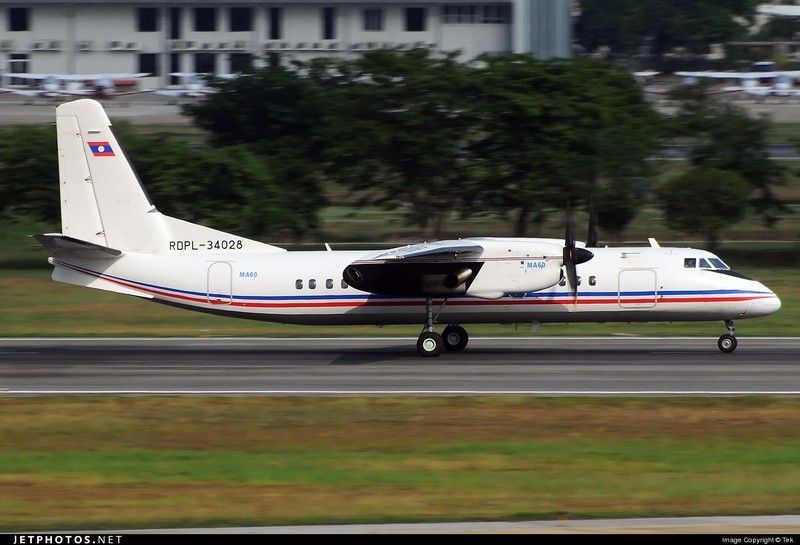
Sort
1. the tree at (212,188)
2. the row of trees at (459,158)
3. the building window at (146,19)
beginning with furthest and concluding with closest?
the building window at (146,19)
the tree at (212,188)
the row of trees at (459,158)

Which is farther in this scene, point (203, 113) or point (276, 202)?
point (203, 113)

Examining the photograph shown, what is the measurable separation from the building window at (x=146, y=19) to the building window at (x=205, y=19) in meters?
3.83

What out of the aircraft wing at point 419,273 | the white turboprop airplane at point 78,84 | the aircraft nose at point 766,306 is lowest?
the aircraft nose at point 766,306

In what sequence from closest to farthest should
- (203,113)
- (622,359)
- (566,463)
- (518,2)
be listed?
(566,463) < (622,359) < (203,113) < (518,2)

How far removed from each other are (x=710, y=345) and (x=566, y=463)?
43.5 ft

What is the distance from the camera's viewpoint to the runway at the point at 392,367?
21344mm

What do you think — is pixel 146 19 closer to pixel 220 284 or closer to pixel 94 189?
pixel 94 189

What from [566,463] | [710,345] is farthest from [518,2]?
[566,463]

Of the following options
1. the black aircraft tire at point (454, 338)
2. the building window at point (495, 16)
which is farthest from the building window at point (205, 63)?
the black aircraft tire at point (454, 338)

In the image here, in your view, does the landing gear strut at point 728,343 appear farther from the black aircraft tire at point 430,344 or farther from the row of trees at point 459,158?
the row of trees at point 459,158

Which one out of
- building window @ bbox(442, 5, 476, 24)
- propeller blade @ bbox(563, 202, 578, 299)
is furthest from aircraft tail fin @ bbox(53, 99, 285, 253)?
building window @ bbox(442, 5, 476, 24)

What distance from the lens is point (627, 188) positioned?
44.7 meters

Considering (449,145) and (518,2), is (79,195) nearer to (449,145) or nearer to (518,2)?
(449,145)

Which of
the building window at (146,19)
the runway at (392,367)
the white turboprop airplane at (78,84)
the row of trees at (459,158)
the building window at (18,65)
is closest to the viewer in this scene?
the runway at (392,367)
